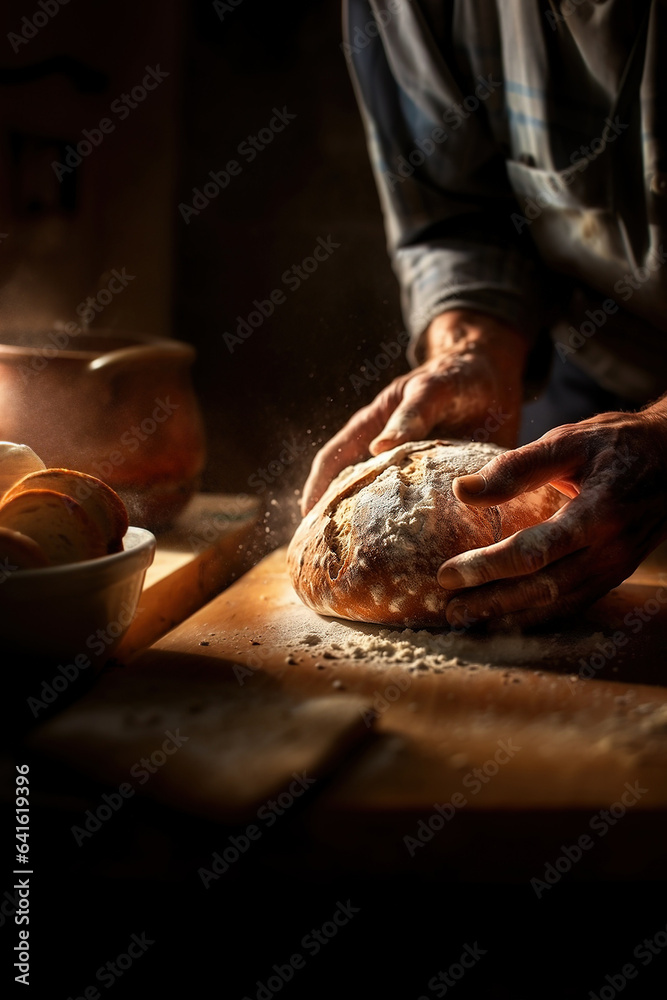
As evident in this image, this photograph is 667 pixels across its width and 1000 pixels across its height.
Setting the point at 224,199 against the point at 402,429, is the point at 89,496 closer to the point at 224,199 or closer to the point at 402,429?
the point at 402,429

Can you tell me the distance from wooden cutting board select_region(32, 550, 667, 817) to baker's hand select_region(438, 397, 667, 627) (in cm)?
6

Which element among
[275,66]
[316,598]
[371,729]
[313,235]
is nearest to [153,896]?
[371,729]

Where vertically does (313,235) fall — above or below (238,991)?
above

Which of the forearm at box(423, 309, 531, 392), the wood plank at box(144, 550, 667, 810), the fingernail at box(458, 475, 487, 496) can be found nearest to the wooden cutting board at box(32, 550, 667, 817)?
the wood plank at box(144, 550, 667, 810)

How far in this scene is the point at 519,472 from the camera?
0.97 m

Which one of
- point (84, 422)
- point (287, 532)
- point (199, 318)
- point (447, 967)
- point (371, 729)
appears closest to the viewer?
point (447, 967)

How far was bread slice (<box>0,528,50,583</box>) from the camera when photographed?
758 mm

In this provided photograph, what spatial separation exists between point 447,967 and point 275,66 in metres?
2.44

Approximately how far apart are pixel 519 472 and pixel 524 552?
0.35ft

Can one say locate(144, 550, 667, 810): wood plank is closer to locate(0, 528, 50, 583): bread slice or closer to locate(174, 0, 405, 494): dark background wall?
locate(0, 528, 50, 583): bread slice

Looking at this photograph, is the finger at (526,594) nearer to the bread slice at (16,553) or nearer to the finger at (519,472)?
the finger at (519,472)

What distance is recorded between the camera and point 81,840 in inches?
26.5

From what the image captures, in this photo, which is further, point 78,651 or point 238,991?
point 78,651

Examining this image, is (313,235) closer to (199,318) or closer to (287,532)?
(199,318)
